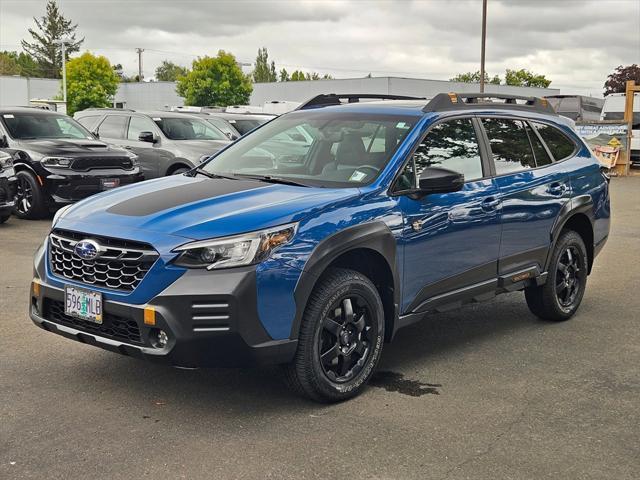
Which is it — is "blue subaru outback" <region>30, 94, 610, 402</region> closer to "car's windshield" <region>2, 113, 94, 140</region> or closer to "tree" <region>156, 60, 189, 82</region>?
"car's windshield" <region>2, 113, 94, 140</region>

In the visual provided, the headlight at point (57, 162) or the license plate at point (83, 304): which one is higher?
the headlight at point (57, 162)

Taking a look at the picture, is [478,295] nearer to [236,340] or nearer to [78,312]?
[236,340]

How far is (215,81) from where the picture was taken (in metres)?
55.7

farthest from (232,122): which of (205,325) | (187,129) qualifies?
(205,325)

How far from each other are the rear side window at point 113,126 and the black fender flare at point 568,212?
11078 millimetres

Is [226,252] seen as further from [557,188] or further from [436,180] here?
[557,188]

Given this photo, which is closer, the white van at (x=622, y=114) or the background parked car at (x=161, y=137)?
the background parked car at (x=161, y=137)

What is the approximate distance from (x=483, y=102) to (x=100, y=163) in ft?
27.5

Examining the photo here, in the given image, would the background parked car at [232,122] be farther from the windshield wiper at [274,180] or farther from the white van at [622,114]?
the white van at [622,114]

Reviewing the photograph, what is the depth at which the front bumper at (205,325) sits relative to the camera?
4.16 m

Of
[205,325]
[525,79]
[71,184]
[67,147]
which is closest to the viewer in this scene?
[205,325]

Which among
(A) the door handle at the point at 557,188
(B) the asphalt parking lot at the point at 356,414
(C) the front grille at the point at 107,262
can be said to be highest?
(A) the door handle at the point at 557,188

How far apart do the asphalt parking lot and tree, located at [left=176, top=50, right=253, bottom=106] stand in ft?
165

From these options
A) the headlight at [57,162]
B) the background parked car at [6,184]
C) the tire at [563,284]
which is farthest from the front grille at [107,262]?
the headlight at [57,162]
